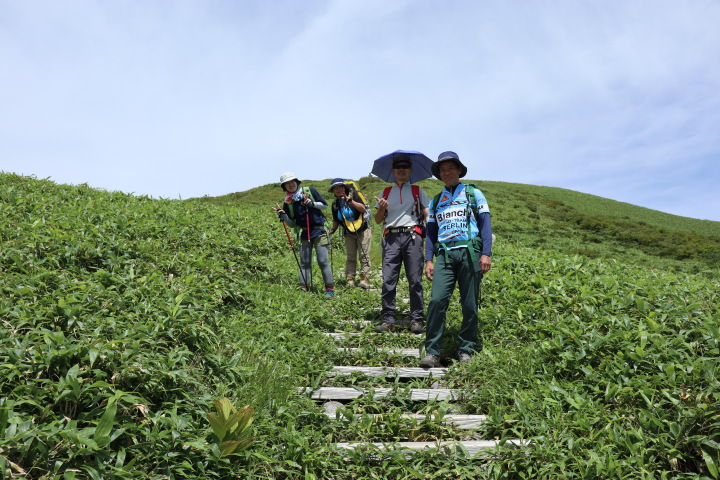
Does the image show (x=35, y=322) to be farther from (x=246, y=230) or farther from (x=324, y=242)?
(x=246, y=230)

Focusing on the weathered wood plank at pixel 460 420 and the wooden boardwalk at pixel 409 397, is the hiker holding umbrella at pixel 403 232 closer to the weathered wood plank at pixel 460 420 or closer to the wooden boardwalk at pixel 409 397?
the wooden boardwalk at pixel 409 397

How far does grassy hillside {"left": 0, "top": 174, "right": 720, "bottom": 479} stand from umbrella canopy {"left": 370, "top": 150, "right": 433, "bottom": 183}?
253 centimetres

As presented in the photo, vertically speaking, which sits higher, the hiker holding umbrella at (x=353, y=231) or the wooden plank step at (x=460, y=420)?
the hiker holding umbrella at (x=353, y=231)

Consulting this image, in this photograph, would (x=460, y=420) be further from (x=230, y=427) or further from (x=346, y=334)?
(x=346, y=334)

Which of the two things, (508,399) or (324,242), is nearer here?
(508,399)

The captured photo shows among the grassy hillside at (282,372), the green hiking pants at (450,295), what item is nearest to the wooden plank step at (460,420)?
the grassy hillside at (282,372)

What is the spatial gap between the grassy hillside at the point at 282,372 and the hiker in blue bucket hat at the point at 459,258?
0.45 meters

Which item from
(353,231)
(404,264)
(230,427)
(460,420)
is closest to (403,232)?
(404,264)

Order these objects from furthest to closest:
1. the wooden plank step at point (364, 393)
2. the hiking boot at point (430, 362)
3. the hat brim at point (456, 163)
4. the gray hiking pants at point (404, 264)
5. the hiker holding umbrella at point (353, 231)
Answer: the hiker holding umbrella at point (353, 231), the gray hiking pants at point (404, 264), the hat brim at point (456, 163), the hiking boot at point (430, 362), the wooden plank step at point (364, 393)

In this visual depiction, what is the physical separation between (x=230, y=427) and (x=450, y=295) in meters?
3.29

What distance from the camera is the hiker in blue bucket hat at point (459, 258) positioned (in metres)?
5.74

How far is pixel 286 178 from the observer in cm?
864

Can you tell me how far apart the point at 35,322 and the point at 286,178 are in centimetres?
525

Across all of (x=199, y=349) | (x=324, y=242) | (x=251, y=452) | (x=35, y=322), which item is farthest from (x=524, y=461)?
(x=324, y=242)
